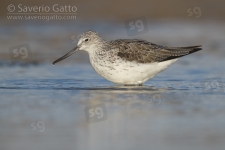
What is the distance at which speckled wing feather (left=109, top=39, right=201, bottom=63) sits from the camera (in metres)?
11.9

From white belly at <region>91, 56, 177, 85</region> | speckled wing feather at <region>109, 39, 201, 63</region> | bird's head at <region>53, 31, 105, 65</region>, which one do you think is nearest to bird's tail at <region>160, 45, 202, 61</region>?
speckled wing feather at <region>109, 39, 201, 63</region>

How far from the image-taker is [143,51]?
1218cm

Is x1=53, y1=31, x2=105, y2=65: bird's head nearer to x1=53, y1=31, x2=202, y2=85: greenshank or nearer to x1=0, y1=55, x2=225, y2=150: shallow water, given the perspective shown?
x1=53, y1=31, x2=202, y2=85: greenshank

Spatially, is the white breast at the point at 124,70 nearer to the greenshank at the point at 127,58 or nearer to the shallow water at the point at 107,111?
the greenshank at the point at 127,58

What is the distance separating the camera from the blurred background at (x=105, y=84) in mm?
8102

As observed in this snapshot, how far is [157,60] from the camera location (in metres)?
12.2

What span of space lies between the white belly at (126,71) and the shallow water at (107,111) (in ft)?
0.64

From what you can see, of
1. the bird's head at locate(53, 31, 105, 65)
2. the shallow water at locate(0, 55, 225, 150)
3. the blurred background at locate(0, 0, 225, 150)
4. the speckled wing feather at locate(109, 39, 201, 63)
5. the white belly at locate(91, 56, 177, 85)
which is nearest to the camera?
the shallow water at locate(0, 55, 225, 150)

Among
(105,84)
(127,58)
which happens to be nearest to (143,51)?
(127,58)

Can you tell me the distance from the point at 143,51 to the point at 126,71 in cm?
79

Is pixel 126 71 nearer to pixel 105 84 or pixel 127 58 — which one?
pixel 127 58

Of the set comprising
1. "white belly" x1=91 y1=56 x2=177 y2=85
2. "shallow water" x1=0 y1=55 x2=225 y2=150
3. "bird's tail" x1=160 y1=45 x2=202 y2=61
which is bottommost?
"shallow water" x1=0 y1=55 x2=225 y2=150

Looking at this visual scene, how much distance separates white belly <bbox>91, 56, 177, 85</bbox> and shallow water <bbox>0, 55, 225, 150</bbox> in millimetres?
195

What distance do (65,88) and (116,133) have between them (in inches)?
146
